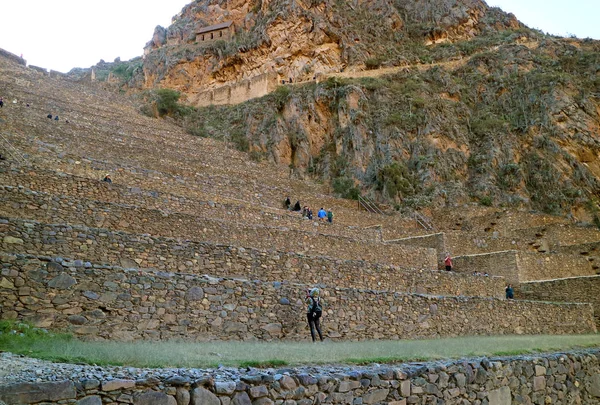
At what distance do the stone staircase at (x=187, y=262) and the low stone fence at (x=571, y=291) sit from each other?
3.06 ft

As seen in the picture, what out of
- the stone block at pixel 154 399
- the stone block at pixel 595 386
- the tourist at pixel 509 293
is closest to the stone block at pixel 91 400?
the stone block at pixel 154 399

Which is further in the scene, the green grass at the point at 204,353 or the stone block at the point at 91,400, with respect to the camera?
the green grass at the point at 204,353

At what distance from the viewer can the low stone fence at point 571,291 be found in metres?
17.9

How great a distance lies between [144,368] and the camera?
5.23 m

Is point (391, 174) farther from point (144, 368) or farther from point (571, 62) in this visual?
point (144, 368)

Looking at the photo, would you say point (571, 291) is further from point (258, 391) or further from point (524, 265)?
point (258, 391)

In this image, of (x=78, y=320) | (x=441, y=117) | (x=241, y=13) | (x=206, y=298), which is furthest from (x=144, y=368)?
(x=241, y=13)

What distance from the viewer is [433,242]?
22.1 metres

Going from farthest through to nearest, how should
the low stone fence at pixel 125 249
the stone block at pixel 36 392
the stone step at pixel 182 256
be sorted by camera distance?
1. the stone step at pixel 182 256
2. the low stone fence at pixel 125 249
3. the stone block at pixel 36 392

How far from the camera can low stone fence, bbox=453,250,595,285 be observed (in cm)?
1988

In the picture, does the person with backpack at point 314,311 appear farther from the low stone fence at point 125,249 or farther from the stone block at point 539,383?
the stone block at point 539,383

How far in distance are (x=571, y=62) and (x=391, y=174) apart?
67.9ft

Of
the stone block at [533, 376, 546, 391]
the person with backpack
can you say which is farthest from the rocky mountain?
the stone block at [533, 376, 546, 391]

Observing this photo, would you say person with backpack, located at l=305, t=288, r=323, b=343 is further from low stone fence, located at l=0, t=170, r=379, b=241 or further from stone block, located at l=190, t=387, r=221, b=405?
low stone fence, located at l=0, t=170, r=379, b=241
